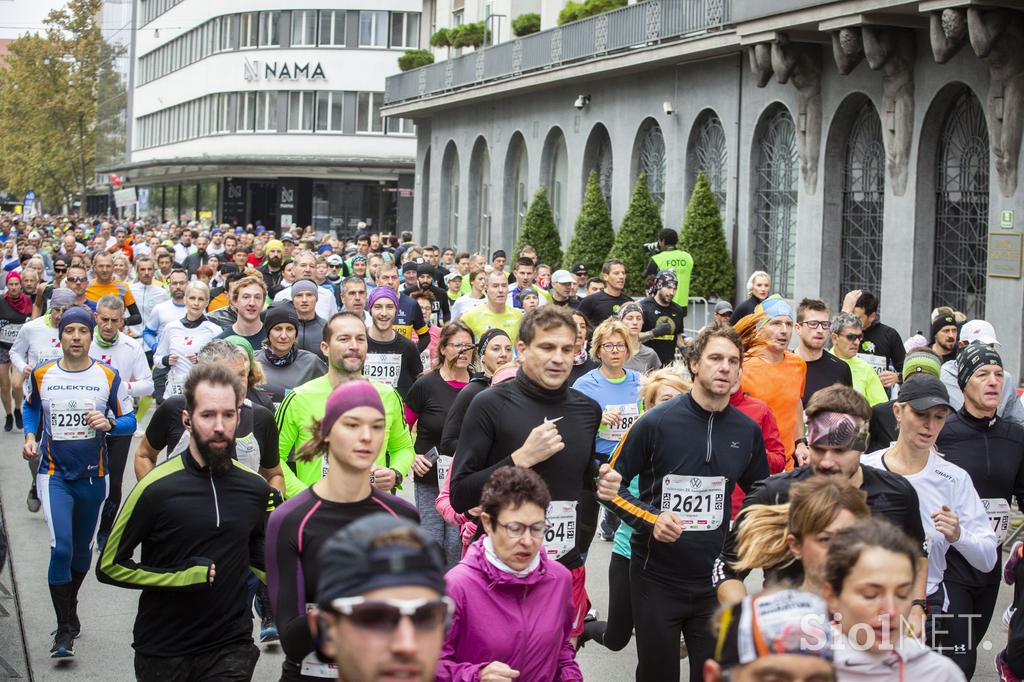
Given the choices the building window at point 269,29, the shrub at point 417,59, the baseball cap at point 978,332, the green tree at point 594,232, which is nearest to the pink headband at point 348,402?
the baseball cap at point 978,332

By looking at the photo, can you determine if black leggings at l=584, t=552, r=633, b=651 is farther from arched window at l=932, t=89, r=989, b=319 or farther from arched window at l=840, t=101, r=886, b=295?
arched window at l=840, t=101, r=886, b=295

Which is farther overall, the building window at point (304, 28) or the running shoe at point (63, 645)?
the building window at point (304, 28)

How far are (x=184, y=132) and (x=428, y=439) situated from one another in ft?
223

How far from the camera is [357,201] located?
65438 mm

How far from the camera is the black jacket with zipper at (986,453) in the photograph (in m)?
7.28

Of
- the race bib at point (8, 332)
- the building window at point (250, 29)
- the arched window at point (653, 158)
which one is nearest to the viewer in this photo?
the race bib at point (8, 332)

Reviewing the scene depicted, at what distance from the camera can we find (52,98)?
260ft

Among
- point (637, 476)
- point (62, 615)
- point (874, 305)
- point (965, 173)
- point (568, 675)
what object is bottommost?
point (62, 615)

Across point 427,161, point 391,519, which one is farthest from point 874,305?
point 427,161

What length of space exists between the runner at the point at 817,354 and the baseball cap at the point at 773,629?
682cm

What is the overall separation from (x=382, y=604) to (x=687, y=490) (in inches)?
154

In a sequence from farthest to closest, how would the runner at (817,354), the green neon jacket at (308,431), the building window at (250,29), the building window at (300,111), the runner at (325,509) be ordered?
the building window at (250,29), the building window at (300,111), the runner at (817,354), the green neon jacket at (308,431), the runner at (325,509)

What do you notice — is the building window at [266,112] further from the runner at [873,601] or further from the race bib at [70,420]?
the runner at [873,601]

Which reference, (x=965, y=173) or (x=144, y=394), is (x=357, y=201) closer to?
(x=965, y=173)
